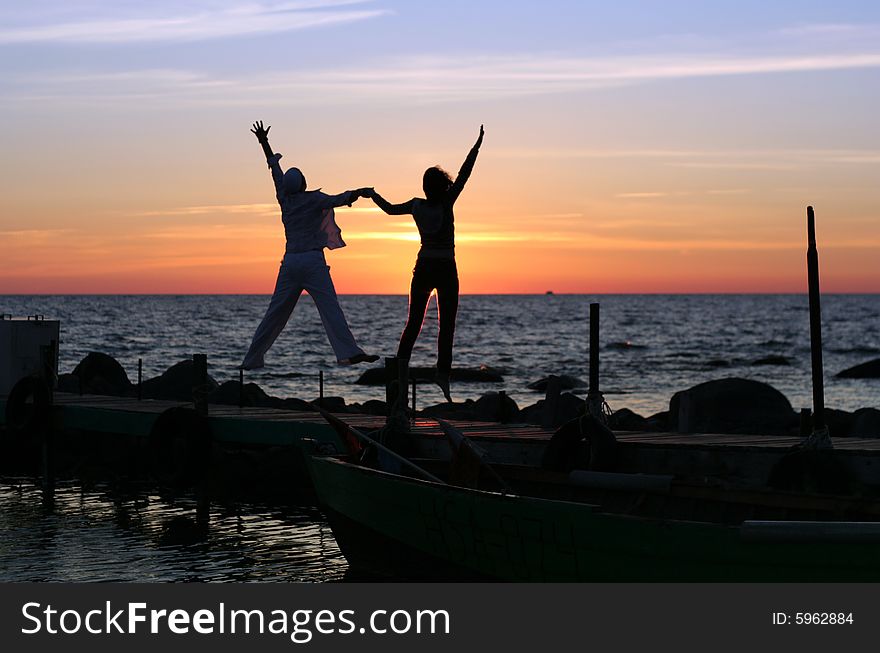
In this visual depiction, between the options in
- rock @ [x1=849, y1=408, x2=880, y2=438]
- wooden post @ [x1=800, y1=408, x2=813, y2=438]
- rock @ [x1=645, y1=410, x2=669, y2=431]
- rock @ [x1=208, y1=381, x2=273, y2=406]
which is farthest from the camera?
rock @ [x1=645, y1=410, x2=669, y2=431]

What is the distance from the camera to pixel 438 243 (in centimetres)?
1437

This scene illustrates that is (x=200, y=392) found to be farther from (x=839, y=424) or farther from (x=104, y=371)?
(x=104, y=371)

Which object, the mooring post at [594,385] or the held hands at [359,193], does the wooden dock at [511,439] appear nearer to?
the mooring post at [594,385]

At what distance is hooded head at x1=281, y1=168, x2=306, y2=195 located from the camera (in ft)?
50.6

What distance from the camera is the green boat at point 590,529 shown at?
9.73m

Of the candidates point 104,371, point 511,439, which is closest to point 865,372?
point 104,371

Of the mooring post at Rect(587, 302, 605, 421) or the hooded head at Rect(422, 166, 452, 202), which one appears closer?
the mooring post at Rect(587, 302, 605, 421)

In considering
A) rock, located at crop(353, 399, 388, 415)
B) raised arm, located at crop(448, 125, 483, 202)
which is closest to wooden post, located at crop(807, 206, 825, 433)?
raised arm, located at crop(448, 125, 483, 202)

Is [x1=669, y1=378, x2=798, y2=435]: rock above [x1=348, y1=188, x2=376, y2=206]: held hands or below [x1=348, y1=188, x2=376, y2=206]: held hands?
below

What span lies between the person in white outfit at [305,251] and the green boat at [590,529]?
1686 mm

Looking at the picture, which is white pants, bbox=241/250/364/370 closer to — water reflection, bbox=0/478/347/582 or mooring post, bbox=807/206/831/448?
water reflection, bbox=0/478/347/582

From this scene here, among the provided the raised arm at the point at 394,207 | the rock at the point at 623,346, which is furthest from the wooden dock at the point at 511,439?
the rock at the point at 623,346
